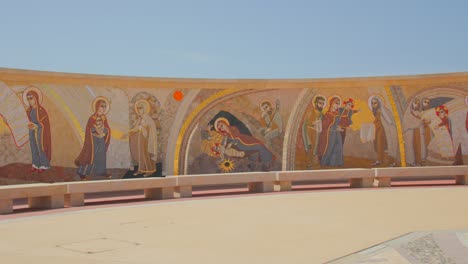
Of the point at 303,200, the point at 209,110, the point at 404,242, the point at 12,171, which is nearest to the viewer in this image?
the point at 404,242

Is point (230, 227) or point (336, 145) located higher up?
point (336, 145)

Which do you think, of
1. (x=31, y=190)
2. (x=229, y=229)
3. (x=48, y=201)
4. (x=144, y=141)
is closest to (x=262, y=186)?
(x=144, y=141)

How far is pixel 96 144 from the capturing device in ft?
58.3

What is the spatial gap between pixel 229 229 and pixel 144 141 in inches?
398

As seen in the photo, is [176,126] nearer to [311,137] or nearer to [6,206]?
[311,137]

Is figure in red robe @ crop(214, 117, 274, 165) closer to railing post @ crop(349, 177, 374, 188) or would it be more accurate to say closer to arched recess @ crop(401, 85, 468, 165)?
railing post @ crop(349, 177, 374, 188)

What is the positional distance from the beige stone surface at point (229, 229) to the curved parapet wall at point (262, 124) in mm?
5163

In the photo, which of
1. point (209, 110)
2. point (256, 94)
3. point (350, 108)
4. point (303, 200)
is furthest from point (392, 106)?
point (303, 200)

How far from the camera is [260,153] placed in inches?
780

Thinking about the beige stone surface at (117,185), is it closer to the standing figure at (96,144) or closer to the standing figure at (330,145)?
the standing figure at (96,144)

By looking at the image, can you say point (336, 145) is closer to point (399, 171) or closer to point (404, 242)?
point (399, 171)

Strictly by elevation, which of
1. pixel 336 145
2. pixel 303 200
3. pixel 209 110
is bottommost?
pixel 303 200

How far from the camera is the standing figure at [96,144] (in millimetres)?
17578

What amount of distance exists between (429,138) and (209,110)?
26.0 feet
